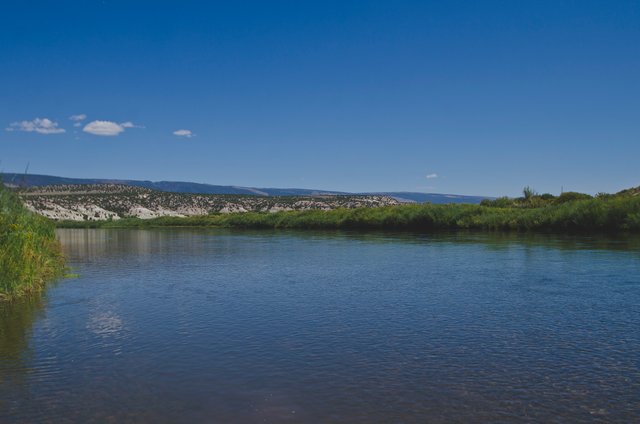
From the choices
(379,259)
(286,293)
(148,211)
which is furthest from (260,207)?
(286,293)

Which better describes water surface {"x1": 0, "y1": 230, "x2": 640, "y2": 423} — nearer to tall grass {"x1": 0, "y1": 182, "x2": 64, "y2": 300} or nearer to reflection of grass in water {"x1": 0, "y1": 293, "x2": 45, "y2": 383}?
reflection of grass in water {"x1": 0, "y1": 293, "x2": 45, "y2": 383}

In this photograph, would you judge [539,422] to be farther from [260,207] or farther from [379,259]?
[260,207]

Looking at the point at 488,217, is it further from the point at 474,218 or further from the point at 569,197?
the point at 569,197

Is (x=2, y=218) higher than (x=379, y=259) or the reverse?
higher

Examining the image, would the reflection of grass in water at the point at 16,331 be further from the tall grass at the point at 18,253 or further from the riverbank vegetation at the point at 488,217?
the riverbank vegetation at the point at 488,217

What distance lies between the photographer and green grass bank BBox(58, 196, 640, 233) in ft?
123

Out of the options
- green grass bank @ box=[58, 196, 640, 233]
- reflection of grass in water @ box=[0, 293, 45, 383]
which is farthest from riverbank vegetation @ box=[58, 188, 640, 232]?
reflection of grass in water @ box=[0, 293, 45, 383]

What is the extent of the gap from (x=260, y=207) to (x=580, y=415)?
107988 millimetres

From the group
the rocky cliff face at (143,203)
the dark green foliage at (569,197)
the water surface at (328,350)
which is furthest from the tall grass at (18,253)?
the rocky cliff face at (143,203)

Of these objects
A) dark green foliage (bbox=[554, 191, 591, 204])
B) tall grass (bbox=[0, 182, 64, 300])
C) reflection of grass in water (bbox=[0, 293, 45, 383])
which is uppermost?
dark green foliage (bbox=[554, 191, 591, 204])

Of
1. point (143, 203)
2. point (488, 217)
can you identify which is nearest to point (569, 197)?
point (488, 217)

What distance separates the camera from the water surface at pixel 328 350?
610 centimetres

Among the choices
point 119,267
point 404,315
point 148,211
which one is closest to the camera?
point 404,315

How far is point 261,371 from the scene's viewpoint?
7422 mm
